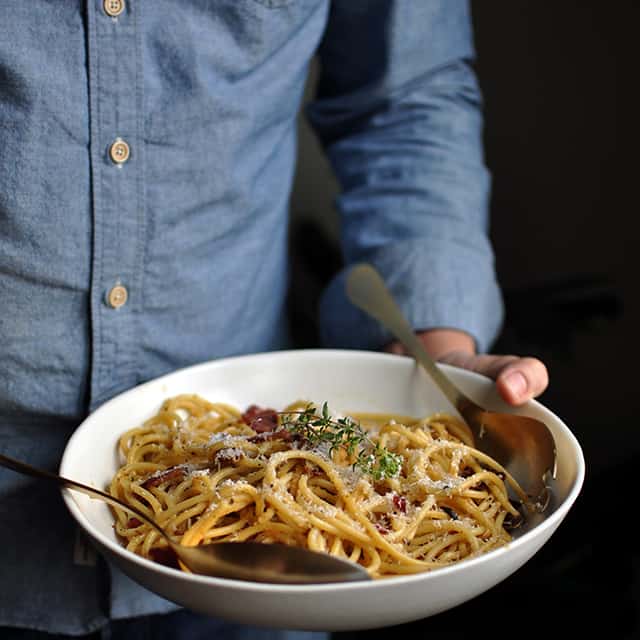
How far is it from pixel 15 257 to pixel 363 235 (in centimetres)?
61

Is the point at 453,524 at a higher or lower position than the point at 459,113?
lower

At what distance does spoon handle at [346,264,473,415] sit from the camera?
1.16 m

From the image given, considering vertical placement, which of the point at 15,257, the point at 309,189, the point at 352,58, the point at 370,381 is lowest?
the point at 309,189

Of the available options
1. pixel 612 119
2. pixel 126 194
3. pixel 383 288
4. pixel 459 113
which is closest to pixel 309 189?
pixel 612 119

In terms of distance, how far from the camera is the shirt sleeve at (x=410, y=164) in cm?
138

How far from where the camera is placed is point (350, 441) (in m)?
1.01

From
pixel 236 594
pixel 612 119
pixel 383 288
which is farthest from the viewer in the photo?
pixel 612 119

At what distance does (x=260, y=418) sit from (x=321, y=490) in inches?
6.9

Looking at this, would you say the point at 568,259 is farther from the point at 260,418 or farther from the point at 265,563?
the point at 265,563

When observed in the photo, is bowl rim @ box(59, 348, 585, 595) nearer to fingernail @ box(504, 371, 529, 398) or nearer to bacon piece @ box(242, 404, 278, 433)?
fingernail @ box(504, 371, 529, 398)

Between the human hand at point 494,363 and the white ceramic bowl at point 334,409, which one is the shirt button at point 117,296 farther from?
the human hand at point 494,363

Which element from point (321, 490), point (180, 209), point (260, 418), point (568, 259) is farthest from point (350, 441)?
point (568, 259)

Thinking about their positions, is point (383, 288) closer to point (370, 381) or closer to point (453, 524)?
point (370, 381)

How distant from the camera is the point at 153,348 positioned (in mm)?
1195
